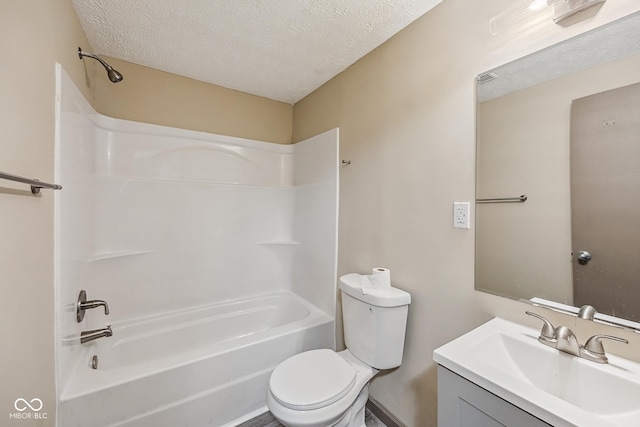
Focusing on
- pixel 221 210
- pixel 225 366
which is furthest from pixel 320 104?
pixel 225 366

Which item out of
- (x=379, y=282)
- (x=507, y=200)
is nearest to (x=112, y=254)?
(x=379, y=282)

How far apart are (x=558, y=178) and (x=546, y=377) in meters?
0.71

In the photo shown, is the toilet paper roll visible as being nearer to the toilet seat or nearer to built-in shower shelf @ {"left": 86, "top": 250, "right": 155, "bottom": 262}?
the toilet seat

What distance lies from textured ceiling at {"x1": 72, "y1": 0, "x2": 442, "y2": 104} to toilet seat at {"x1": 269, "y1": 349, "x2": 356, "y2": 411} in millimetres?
1950

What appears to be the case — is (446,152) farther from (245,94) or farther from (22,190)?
(245,94)

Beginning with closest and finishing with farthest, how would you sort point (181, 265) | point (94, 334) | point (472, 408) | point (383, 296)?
1. point (472, 408)
2. point (383, 296)
3. point (94, 334)
4. point (181, 265)

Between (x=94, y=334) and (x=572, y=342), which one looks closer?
(x=572, y=342)

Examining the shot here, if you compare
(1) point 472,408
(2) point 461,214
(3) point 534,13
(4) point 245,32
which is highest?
(4) point 245,32

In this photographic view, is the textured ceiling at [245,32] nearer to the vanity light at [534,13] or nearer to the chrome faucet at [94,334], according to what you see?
the vanity light at [534,13]

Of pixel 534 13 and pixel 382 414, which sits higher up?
pixel 534 13

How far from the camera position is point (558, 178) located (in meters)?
0.94

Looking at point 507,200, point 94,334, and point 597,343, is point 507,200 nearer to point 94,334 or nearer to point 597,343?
point 597,343

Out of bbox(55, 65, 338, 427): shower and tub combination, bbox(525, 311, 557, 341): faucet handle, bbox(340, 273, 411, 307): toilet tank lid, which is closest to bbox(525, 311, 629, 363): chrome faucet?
bbox(525, 311, 557, 341): faucet handle

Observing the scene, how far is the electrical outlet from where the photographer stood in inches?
46.5
